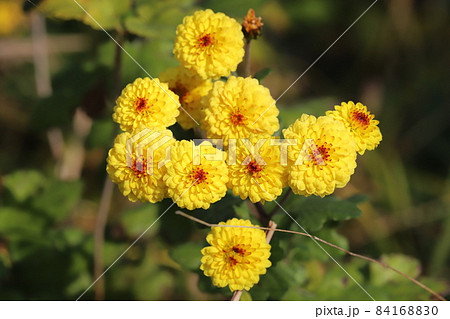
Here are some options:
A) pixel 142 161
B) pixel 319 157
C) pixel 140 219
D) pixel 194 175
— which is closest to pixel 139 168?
pixel 142 161

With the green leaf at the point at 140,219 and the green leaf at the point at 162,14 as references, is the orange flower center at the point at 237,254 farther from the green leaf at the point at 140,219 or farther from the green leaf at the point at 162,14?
the green leaf at the point at 162,14

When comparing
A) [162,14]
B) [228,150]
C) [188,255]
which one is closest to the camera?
[228,150]

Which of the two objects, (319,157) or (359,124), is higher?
(359,124)

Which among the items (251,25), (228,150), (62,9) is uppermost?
(62,9)

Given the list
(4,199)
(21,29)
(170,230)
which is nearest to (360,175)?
(170,230)

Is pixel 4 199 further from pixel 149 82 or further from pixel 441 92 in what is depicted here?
pixel 441 92

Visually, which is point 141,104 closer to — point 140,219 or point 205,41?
point 205,41
